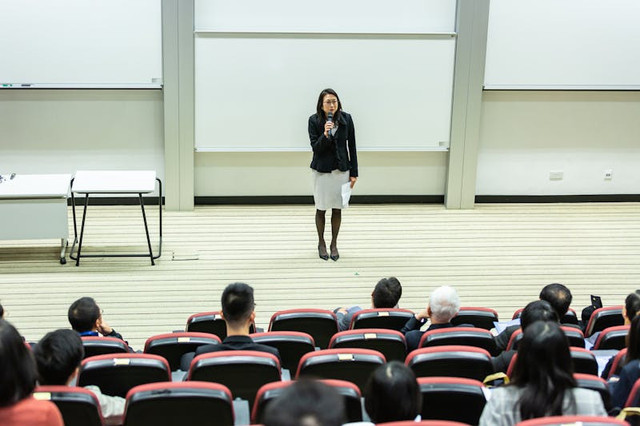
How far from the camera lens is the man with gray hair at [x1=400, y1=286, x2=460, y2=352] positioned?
13.1 ft

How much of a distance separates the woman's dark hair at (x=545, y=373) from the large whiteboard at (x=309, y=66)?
5963 millimetres

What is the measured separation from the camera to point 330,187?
6734 mm

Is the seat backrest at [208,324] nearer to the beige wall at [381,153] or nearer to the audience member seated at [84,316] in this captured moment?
the audience member seated at [84,316]

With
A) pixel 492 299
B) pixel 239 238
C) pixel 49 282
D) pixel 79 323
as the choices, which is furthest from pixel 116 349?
pixel 239 238

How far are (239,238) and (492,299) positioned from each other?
102 inches

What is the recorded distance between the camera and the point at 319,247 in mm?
6992

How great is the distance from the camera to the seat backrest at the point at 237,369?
10.3 ft

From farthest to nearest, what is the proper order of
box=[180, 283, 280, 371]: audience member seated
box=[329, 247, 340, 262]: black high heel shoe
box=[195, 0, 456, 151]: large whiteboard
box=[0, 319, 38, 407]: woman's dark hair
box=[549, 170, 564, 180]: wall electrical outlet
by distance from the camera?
box=[549, 170, 564, 180]: wall electrical outlet < box=[195, 0, 456, 151]: large whiteboard < box=[329, 247, 340, 262]: black high heel shoe < box=[180, 283, 280, 371]: audience member seated < box=[0, 319, 38, 407]: woman's dark hair

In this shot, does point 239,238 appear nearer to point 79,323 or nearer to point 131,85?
point 131,85

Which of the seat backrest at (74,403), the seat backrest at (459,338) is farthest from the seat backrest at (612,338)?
the seat backrest at (74,403)

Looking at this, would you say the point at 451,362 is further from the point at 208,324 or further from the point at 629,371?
the point at 208,324

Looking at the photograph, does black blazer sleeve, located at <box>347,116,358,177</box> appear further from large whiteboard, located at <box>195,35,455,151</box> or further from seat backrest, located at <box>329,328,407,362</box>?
seat backrest, located at <box>329,328,407,362</box>

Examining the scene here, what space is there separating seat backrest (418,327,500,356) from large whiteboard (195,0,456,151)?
484 centimetres

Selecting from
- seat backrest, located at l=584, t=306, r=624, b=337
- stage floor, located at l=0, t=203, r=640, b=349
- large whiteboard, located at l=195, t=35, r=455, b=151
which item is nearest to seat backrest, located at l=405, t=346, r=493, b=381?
seat backrest, located at l=584, t=306, r=624, b=337
